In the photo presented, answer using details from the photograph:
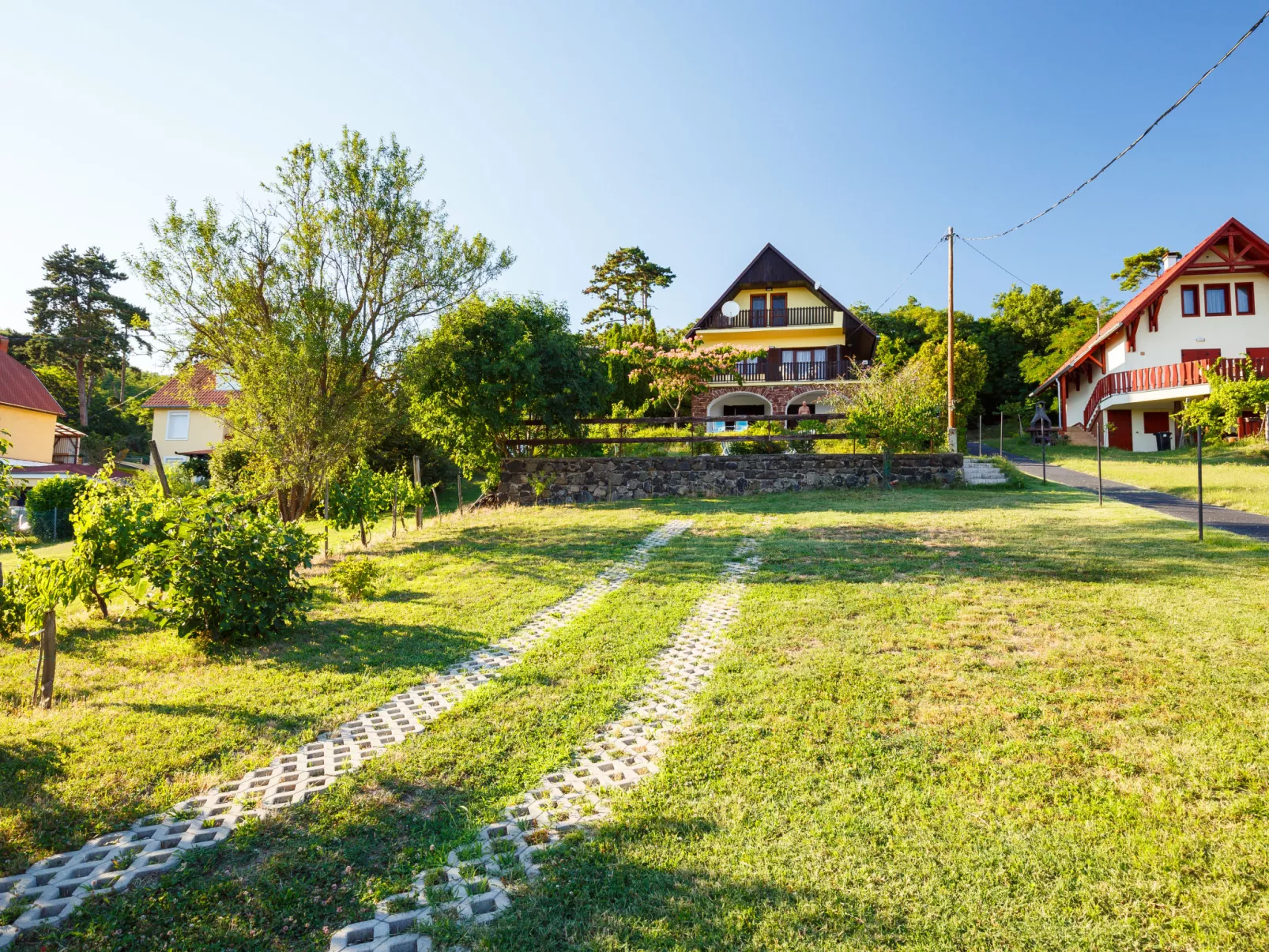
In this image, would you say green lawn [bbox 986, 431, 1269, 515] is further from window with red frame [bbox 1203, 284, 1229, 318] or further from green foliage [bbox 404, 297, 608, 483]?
green foliage [bbox 404, 297, 608, 483]

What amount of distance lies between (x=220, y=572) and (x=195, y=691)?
1.50 m

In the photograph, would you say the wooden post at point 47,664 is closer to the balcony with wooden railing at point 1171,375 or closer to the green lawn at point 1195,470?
the green lawn at point 1195,470

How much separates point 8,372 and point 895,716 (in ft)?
127

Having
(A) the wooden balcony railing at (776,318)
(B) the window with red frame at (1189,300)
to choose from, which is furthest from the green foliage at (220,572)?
(B) the window with red frame at (1189,300)

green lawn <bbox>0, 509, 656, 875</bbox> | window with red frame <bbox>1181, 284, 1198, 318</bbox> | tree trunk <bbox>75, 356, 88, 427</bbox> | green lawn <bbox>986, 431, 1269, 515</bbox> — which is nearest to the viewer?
green lawn <bbox>0, 509, 656, 875</bbox>

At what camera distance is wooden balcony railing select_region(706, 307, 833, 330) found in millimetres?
30875

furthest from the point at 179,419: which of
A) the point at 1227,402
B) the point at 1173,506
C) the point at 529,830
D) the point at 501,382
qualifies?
the point at 1227,402

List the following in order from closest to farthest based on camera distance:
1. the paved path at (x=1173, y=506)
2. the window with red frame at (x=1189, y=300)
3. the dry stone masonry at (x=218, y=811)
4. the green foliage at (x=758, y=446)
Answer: the dry stone masonry at (x=218, y=811) < the paved path at (x=1173, y=506) < the green foliage at (x=758, y=446) < the window with red frame at (x=1189, y=300)

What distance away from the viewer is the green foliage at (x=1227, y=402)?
20.6 m

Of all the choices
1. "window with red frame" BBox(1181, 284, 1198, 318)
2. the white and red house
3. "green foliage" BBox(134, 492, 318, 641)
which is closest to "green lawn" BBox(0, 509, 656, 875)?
"green foliage" BBox(134, 492, 318, 641)

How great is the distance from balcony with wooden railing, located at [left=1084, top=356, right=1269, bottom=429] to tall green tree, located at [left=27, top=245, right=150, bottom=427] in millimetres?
48362

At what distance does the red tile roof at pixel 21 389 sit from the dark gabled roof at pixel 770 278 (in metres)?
28.8

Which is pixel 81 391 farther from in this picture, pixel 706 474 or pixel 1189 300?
pixel 1189 300

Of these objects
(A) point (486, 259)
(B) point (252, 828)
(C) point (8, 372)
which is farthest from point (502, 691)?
(C) point (8, 372)
